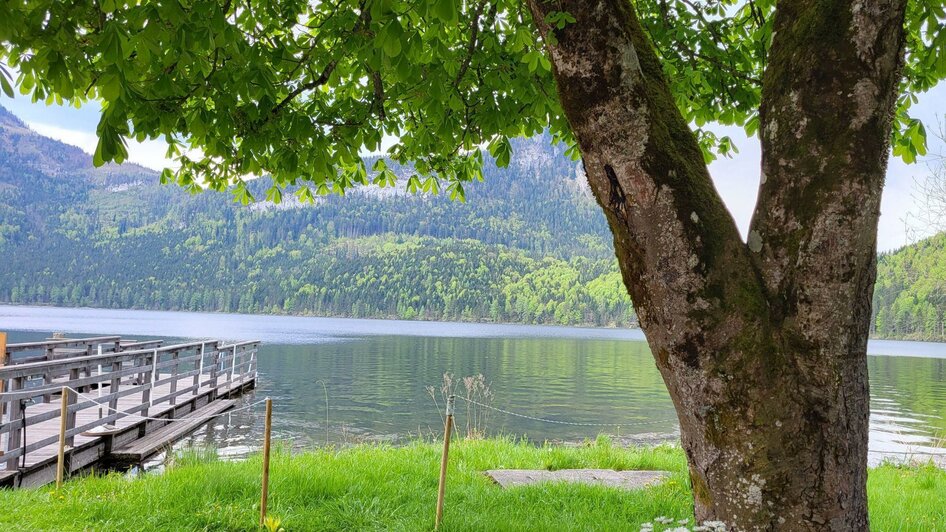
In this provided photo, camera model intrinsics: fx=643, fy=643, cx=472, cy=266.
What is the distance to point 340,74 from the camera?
5.10m

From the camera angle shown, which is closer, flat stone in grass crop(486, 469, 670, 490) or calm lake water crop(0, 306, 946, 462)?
flat stone in grass crop(486, 469, 670, 490)

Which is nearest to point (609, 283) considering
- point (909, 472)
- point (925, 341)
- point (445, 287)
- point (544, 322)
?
point (544, 322)

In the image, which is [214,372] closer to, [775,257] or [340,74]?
[340,74]

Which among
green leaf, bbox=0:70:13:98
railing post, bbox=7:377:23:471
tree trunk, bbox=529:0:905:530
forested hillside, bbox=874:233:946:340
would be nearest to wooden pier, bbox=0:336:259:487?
railing post, bbox=7:377:23:471

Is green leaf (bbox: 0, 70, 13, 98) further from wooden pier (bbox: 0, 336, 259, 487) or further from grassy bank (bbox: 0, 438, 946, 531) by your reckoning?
wooden pier (bbox: 0, 336, 259, 487)

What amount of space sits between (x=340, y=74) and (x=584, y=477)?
4.86 metres

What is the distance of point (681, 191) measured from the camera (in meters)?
2.56

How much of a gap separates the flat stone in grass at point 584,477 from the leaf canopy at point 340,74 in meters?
3.03

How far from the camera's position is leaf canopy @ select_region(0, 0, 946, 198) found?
260 cm

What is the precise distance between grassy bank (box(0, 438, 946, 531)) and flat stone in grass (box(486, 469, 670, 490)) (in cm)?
27

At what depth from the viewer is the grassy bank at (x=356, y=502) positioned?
191 inches

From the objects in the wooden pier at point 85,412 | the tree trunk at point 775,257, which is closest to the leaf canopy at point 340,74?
the tree trunk at point 775,257

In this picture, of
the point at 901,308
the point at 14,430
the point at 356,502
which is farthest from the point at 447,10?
the point at 901,308

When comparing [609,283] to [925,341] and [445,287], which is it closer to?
[445,287]
